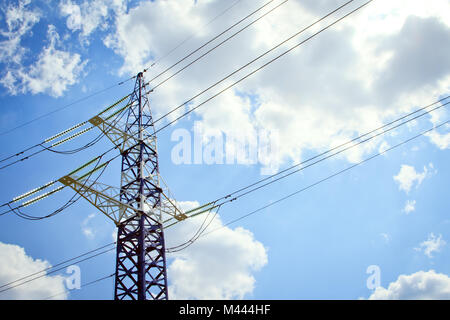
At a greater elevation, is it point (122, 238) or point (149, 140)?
point (149, 140)

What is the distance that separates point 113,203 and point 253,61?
35.6 feet
